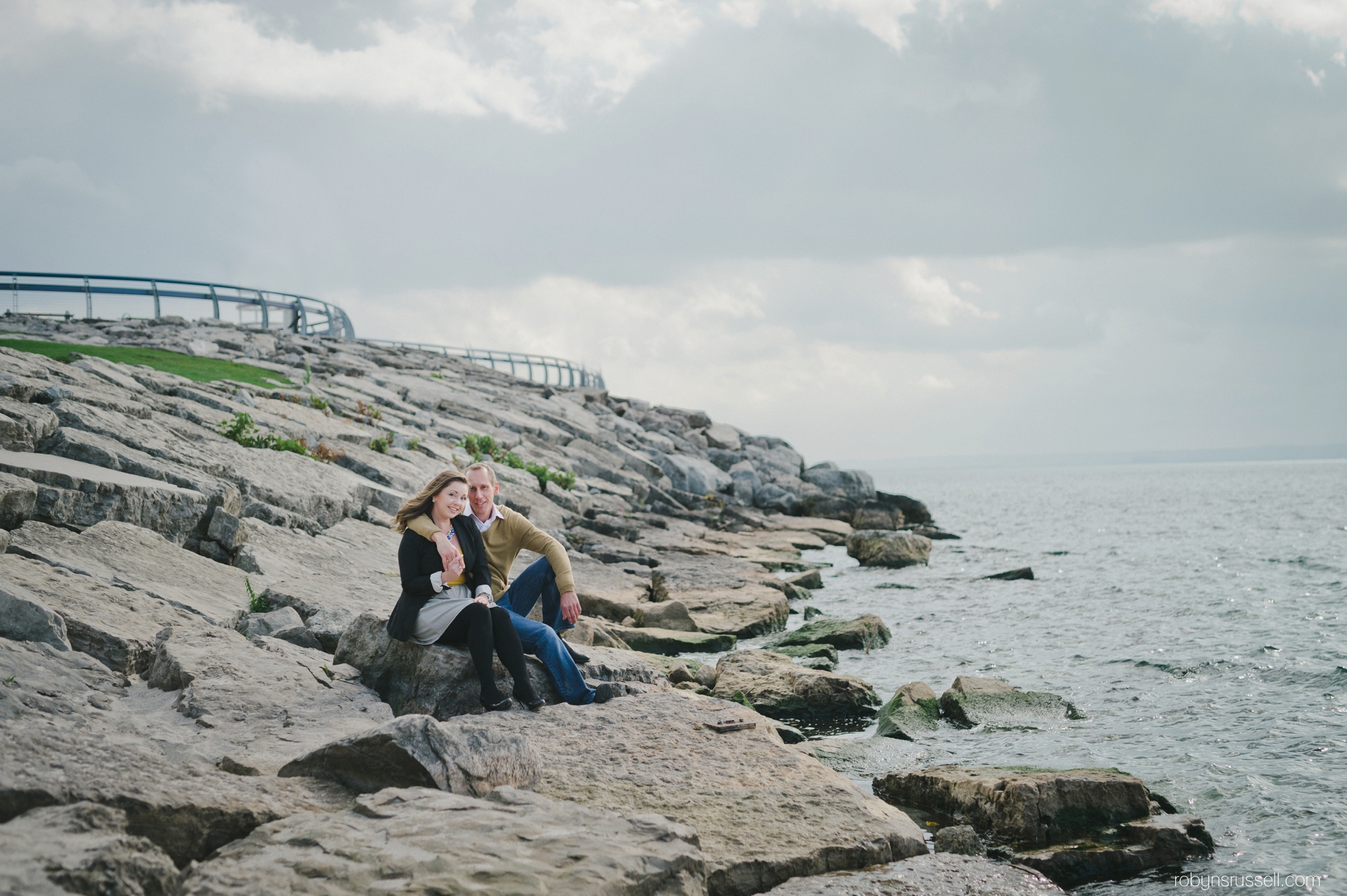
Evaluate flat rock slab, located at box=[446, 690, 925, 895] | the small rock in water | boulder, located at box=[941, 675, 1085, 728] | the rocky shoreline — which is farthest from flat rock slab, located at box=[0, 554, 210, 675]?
the small rock in water

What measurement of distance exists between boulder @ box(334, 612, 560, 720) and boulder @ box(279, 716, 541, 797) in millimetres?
1507

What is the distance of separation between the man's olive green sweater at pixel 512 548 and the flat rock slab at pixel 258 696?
1.39m

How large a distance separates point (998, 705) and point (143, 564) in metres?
7.80

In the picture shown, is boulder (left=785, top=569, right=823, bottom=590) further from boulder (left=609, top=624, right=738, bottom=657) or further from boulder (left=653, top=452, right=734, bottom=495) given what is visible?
boulder (left=653, top=452, right=734, bottom=495)

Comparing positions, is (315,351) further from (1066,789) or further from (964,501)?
(964,501)

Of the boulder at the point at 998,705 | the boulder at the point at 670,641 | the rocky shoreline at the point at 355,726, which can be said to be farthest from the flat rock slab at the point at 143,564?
the boulder at the point at 998,705

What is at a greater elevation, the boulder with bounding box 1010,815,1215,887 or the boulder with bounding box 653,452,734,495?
the boulder with bounding box 653,452,734,495

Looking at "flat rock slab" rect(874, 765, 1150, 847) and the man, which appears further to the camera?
the man

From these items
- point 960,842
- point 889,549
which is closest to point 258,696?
point 960,842

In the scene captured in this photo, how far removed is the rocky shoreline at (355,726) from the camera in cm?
373

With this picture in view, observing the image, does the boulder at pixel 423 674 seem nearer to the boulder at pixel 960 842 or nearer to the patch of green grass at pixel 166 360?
the boulder at pixel 960 842

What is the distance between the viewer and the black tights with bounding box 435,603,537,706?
20.2ft

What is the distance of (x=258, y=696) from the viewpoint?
5.65 meters

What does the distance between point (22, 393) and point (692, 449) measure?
2513cm
